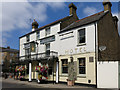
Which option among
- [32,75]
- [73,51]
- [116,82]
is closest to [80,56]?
[73,51]

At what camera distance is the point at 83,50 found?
14.7 metres

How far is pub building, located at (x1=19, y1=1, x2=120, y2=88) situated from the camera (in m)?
13.1

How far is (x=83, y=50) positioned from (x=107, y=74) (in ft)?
11.9

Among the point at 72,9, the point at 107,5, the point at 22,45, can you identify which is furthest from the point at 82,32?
the point at 22,45

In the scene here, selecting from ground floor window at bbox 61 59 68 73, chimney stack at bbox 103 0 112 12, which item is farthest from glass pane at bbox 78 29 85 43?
chimney stack at bbox 103 0 112 12

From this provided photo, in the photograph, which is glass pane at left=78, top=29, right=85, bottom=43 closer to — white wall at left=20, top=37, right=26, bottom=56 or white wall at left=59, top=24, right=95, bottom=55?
white wall at left=59, top=24, right=95, bottom=55

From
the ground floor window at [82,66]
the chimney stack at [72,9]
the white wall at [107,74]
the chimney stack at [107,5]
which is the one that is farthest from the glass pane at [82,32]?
the chimney stack at [72,9]

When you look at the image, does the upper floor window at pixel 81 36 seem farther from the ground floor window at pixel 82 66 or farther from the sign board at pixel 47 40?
the sign board at pixel 47 40

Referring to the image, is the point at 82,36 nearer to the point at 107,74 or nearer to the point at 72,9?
the point at 107,74

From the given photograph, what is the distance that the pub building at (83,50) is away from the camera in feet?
42.9

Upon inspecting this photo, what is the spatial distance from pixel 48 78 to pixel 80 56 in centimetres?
621

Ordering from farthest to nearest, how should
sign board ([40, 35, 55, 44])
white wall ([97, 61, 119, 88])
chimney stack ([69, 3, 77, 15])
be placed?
chimney stack ([69, 3, 77, 15])
sign board ([40, 35, 55, 44])
white wall ([97, 61, 119, 88])

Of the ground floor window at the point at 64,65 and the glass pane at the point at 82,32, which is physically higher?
the glass pane at the point at 82,32

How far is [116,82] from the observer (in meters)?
11.9
